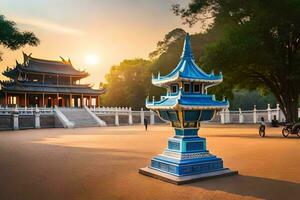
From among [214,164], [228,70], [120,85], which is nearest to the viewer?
[214,164]

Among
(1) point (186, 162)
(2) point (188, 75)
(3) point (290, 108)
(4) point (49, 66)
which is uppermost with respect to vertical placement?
(4) point (49, 66)

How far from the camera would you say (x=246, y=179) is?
8.49 m

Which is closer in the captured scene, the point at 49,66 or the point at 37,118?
the point at 37,118

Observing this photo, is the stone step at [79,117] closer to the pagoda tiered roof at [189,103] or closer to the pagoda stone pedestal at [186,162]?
the pagoda tiered roof at [189,103]

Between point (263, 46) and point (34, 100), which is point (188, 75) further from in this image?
point (34, 100)

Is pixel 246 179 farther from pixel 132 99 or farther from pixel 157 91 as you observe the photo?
pixel 132 99

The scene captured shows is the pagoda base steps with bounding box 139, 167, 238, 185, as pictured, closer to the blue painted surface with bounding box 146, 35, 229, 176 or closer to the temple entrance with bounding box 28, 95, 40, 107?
the blue painted surface with bounding box 146, 35, 229, 176

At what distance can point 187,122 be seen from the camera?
30.4ft

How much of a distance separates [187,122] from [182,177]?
67.1 inches

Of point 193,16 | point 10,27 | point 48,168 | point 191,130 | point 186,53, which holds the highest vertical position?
point 193,16

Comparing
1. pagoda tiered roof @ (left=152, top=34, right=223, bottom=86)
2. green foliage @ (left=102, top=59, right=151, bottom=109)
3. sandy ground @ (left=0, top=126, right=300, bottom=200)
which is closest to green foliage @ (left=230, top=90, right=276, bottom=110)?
green foliage @ (left=102, top=59, right=151, bottom=109)

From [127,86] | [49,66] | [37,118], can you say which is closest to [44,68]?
[49,66]

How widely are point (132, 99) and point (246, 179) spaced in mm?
52804

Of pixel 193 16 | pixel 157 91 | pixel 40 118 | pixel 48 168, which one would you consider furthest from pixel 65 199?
pixel 157 91
